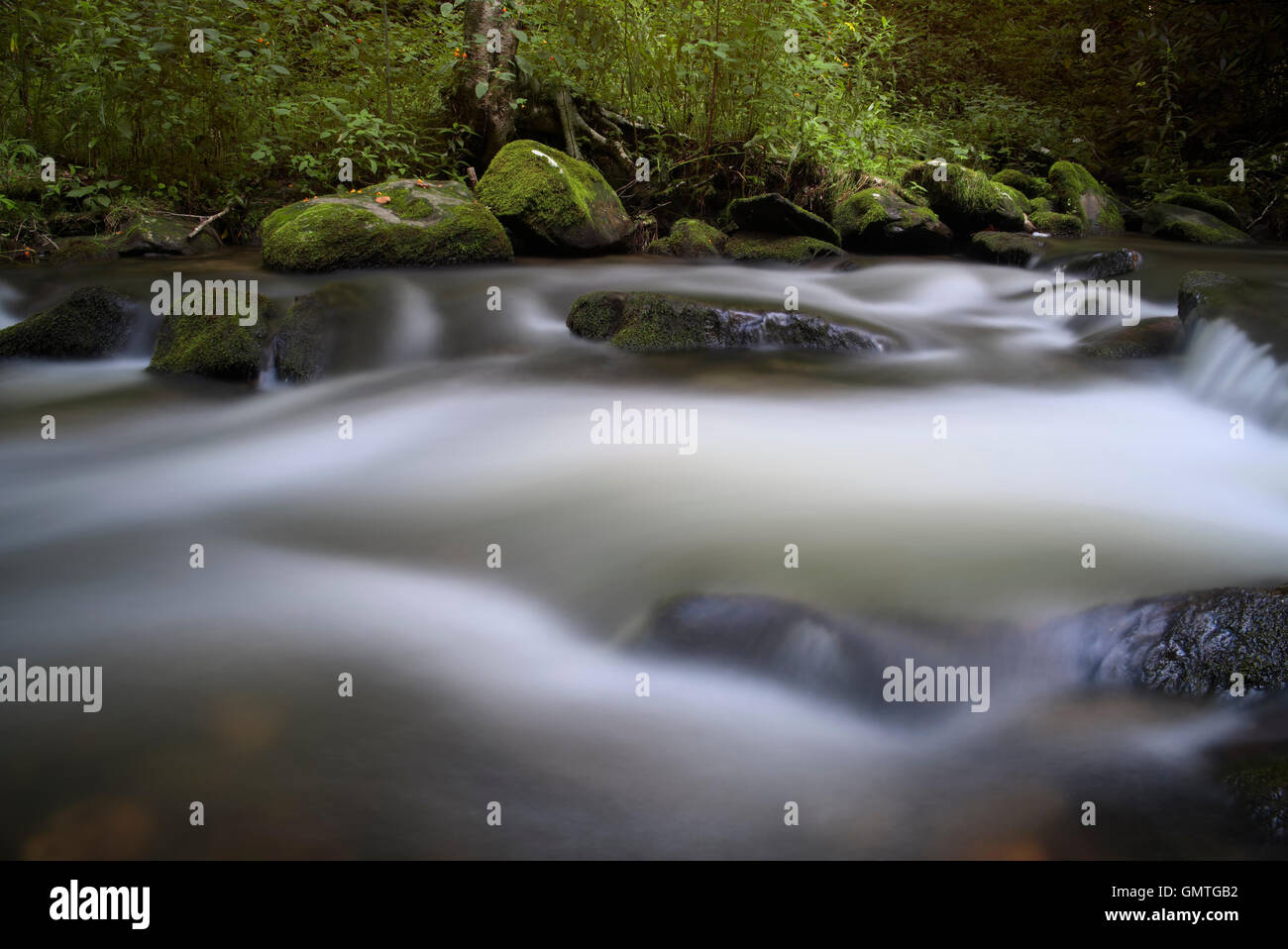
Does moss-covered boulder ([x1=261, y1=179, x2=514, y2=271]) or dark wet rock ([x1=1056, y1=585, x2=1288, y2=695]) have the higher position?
moss-covered boulder ([x1=261, y1=179, x2=514, y2=271])

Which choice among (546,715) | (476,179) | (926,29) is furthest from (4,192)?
(926,29)

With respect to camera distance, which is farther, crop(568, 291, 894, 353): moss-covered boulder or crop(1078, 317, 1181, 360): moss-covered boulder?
crop(568, 291, 894, 353): moss-covered boulder

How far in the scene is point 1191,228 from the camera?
9.30m

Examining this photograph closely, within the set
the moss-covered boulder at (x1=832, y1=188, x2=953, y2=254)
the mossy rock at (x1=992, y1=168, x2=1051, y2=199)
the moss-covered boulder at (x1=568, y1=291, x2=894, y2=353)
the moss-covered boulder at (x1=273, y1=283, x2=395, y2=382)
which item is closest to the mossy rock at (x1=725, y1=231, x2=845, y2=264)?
the moss-covered boulder at (x1=832, y1=188, x2=953, y2=254)

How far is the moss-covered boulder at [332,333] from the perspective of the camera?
5477 millimetres

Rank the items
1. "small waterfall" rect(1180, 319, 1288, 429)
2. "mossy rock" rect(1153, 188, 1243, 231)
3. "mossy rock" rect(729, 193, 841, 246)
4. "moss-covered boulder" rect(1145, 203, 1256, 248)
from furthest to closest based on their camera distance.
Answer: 1. "mossy rock" rect(1153, 188, 1243, 231)
2. "moss-covered boulder" rect(1145, 203, 1256, 248)
3. "mossy rock" rect(729, 193, 841, 246)
4. "small waterfall" rect(1180, 319, 1288, 429)

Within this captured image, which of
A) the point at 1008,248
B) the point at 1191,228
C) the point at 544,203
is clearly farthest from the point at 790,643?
the point at 1191,228

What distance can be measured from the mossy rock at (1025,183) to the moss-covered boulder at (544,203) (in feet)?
15.4

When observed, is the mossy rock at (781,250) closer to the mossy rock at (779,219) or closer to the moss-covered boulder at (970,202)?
the mossy rock at (779,219)

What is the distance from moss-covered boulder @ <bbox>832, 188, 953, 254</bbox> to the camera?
28.1 ft

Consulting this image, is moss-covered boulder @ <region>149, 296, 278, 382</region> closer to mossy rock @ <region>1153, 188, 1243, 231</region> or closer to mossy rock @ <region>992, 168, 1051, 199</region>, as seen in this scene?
mossy rock @ <region>992, 168, 1051, 199</region>

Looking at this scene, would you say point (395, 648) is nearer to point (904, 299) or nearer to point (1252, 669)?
point (1252, 669)

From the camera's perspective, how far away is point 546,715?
106 inches

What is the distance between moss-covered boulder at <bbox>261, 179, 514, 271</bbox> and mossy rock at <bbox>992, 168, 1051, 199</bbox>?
5775mm
